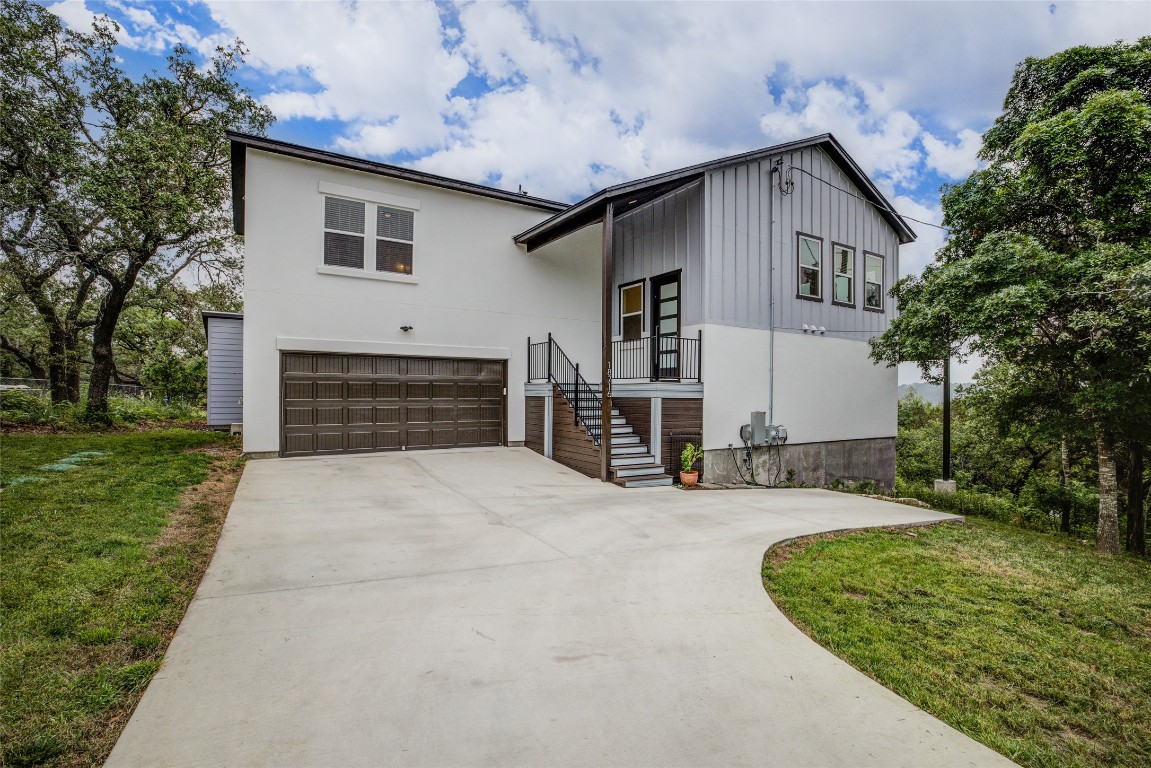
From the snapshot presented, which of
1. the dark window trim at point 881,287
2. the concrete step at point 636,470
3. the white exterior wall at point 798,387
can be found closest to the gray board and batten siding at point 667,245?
the white exterior wall at point 798,387

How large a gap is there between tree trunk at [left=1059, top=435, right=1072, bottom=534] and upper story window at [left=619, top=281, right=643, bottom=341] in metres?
11.9

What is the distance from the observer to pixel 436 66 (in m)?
13.3

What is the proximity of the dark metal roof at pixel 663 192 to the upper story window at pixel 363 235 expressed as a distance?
2.45 metres

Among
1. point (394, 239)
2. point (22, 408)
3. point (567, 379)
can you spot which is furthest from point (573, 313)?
point (22, 408)

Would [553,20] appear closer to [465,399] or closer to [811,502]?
[465,399]

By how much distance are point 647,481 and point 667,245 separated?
5.02m

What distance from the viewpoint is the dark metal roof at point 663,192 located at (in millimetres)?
9156

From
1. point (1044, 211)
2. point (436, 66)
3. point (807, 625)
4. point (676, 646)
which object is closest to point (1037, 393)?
point (1044, 211)

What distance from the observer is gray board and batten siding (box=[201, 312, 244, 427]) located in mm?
12133

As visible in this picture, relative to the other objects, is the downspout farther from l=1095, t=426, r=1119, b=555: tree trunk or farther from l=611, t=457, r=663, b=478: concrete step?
l=1095, t=426, r=1119, b=555: tree trunk

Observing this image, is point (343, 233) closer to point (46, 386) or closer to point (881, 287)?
point (881, 287)

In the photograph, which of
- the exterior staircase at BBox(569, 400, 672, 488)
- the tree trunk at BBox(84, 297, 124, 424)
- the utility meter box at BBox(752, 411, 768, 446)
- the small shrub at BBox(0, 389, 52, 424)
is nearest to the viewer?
the exterior staircase at BBox(569, 400, 672, 488)

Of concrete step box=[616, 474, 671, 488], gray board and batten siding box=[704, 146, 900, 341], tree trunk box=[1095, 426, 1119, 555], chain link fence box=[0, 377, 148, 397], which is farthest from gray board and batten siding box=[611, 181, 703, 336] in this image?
chain link fence box=[0, 377, 148, 397]

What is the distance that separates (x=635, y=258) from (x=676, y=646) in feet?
32.1
